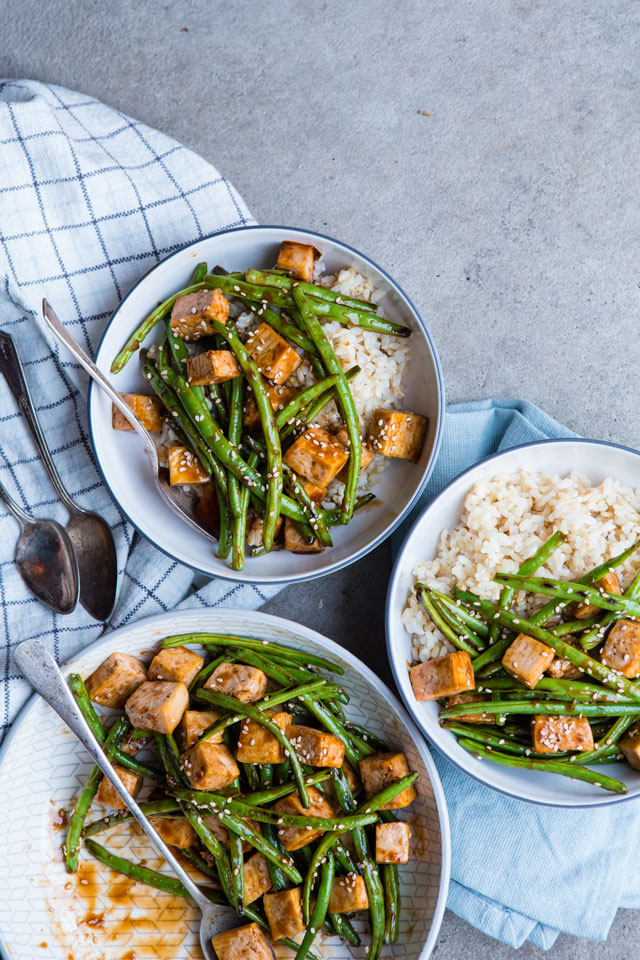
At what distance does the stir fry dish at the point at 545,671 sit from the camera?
82.6 inches

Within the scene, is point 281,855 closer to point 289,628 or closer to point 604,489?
point 289,628

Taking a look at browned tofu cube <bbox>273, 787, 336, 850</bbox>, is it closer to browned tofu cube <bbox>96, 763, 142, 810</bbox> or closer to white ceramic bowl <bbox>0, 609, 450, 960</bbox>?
white ceramic bowl <bbox>0, 609, 450, 960</bbox>

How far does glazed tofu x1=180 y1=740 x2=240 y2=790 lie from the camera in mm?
2244

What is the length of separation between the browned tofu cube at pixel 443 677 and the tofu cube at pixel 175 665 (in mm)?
744

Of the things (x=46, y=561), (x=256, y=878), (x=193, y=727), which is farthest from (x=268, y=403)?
(x=256, y=878)

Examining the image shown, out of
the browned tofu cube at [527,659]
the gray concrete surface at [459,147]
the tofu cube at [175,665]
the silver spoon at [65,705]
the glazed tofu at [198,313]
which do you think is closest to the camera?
the browned tofu cube at [527,659]

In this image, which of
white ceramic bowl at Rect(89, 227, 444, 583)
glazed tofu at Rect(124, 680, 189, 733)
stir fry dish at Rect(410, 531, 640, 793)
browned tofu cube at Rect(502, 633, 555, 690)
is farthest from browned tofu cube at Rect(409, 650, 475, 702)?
glazed tofu at Rect(124, 680, 189, 733)

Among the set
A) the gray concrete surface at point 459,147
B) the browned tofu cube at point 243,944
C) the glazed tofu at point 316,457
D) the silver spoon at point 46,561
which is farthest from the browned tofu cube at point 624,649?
the silver spoon at point 46,561

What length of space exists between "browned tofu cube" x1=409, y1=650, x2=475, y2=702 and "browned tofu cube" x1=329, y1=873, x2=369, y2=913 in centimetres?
68

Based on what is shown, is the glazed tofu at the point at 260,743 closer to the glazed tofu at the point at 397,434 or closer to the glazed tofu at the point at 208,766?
the glazed tofu at the point at 208,766

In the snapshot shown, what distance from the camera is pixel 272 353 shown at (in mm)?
2215

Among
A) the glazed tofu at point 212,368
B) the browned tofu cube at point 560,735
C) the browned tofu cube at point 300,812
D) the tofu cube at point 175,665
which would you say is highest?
the glazed tofu at point 212,368

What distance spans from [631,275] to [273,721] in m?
2.08

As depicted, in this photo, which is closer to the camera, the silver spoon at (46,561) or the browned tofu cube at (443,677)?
the browned tofu cube at (443,677)
